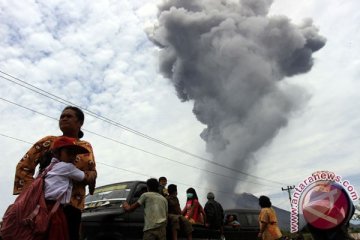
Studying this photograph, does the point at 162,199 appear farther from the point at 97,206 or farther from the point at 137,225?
the point at 97,206

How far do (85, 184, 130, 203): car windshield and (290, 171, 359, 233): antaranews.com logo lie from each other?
13.3ft

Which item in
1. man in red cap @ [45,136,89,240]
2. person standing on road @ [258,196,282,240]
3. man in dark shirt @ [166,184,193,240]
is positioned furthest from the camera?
person standing on road @ [258,196,282,240]

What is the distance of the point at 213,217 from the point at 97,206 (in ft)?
9.19

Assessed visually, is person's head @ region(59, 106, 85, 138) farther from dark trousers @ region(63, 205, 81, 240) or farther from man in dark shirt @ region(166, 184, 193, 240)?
man in dark shirt @ region(166, 184, 193, 240)

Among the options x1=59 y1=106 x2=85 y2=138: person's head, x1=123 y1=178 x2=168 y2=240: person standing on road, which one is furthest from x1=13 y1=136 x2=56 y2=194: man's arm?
x1=123 y1=178 x2=168 y2=240: person standing on road

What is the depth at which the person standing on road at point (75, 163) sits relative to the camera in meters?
2.53

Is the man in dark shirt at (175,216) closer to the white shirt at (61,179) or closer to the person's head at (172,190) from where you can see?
the person's head at (172,190)

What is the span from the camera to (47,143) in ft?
8.99

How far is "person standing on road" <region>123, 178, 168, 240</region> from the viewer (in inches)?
219

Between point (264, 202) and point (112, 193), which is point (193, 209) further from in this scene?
point (112, 193)

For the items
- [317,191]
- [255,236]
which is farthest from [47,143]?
[255,236]

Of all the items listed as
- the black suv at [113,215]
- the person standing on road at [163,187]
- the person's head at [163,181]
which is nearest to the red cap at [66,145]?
the black suv at [113,215]

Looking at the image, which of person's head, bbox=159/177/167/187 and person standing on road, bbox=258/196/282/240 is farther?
person's head, bbox=159/177/167/187

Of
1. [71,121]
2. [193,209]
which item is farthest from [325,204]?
[193,209]
